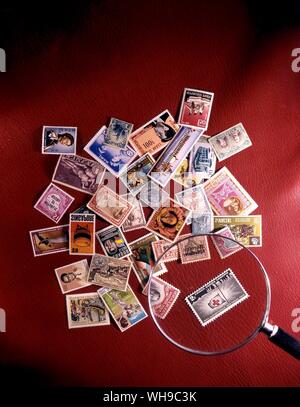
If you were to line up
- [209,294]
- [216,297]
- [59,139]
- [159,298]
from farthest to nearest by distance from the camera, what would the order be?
[59,139]
[216,297]
[209,294]
[159,298]

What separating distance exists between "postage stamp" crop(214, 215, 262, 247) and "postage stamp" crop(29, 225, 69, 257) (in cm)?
72

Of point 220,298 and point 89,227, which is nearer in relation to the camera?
point 220,298

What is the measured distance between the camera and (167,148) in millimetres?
1949

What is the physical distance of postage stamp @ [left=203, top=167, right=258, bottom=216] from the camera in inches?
77.0

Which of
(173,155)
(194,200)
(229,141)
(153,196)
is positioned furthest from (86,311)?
(229,141)

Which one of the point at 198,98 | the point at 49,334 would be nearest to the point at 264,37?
the point at 198,98

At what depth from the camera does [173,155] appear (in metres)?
1.95

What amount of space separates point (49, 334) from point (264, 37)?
1.75 metres

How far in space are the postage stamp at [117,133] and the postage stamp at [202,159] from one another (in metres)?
0.32

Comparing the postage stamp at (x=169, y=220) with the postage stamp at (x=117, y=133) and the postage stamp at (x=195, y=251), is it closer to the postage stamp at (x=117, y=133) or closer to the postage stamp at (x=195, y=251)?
the postage stamp at (x=195, y=251)

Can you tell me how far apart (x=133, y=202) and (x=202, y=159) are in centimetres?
39

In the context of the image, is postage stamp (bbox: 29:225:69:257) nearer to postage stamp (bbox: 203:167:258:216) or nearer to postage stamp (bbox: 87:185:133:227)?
postage stamp (bbox: 87:185:133:227)

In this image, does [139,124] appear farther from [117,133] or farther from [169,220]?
[169,220]

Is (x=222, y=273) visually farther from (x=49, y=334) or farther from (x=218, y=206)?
(x=49, y=334)
